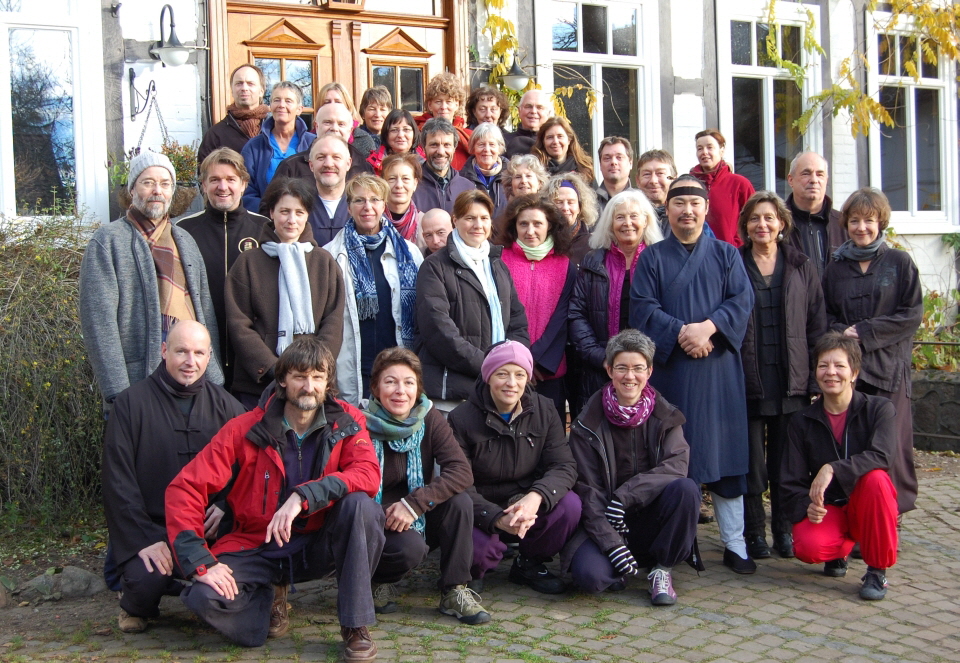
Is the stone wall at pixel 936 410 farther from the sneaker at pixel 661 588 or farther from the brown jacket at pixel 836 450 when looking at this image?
the sneaker at pixel 661 588

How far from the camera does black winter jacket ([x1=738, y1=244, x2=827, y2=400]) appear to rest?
5.27 metres

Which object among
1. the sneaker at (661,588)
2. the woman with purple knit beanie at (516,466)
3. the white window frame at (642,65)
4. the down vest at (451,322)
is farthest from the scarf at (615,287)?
the white window frame at (642,65)

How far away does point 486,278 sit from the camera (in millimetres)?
5285

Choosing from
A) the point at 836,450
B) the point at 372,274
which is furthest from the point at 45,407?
the point at 836,450

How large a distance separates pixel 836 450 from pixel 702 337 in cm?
84

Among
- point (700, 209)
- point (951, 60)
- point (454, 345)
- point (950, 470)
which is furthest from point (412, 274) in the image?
point (951, 60)

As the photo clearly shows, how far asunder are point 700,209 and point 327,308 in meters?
1.92

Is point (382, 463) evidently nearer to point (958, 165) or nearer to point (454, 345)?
point (454, 345)

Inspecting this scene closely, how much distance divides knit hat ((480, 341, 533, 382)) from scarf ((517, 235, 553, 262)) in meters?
0.95

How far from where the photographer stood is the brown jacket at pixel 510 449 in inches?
188

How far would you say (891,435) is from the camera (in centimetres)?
489

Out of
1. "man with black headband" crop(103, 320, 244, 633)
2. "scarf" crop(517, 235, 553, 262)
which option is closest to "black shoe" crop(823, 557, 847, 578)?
"scarf" crop(517, 235, 553, 262)

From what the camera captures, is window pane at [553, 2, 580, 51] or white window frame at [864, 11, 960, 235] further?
white window frame at [864, 11, 960, 235]

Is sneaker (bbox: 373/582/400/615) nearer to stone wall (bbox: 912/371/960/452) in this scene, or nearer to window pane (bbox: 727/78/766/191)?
stone wall (bbox: 912/371/960/452)
